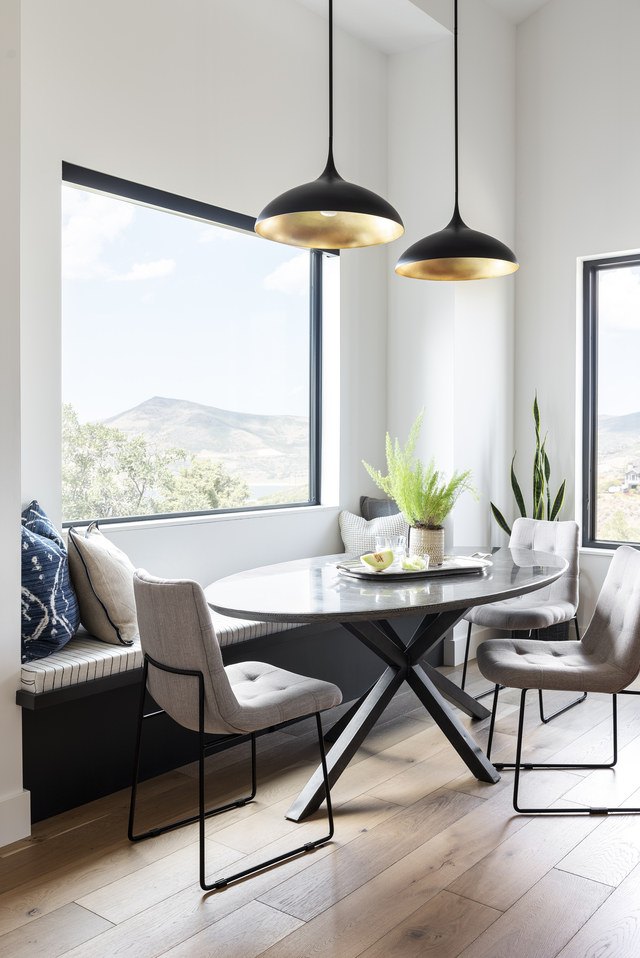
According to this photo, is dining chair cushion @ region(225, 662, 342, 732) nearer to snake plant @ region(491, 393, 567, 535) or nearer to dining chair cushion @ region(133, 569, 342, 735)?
dining chair cushion @ region(133, 569, 342, 735)

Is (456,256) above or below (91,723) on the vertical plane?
above

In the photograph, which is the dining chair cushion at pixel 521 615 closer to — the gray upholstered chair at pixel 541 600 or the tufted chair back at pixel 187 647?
the gray upholstered chair at pixel 541 600

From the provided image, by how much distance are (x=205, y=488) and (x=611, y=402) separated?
8.24 feet

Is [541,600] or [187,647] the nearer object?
[187,647]

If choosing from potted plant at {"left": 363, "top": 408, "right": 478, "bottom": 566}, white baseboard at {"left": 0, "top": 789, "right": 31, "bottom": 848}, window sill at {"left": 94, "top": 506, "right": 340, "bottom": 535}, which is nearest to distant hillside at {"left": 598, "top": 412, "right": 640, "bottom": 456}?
window sill at {"left": 94, "top": 506, "right": 340, "bottom": 535}

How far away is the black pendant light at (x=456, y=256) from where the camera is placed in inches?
112

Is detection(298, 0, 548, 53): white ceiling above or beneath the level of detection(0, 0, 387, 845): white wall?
above

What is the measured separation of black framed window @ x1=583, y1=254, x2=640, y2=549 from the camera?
4520 millimetres

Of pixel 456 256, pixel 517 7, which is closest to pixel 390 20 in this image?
pixel 517 7

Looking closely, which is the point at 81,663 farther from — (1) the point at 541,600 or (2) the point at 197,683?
(1) the point at 541,600

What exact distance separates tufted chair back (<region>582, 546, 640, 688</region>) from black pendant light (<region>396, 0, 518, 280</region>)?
117 centimetres

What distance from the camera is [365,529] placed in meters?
4.08

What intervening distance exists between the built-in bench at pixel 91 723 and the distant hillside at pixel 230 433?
915mm

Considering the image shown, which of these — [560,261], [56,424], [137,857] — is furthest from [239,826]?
[560,261]
